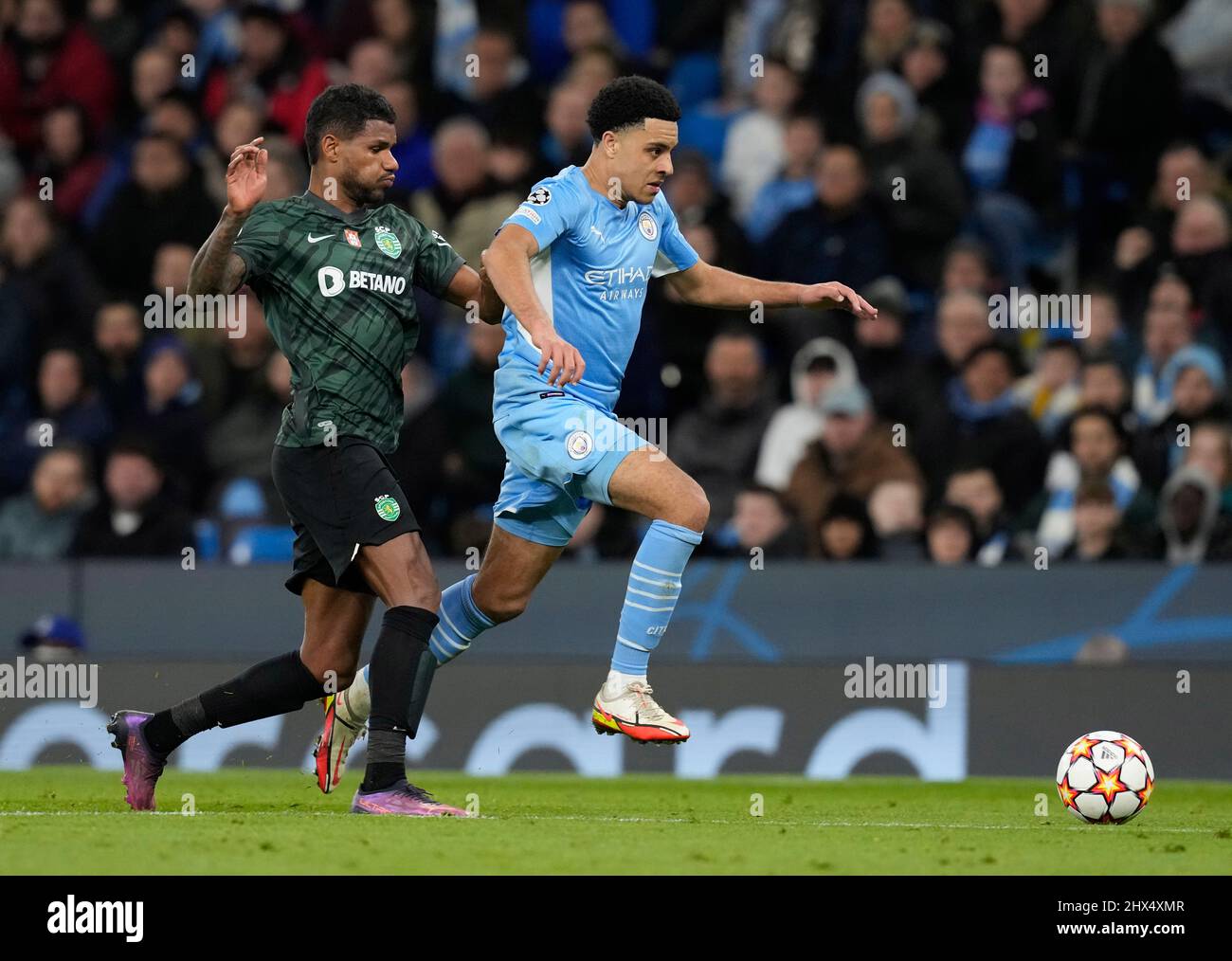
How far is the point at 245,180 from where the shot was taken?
6555mm

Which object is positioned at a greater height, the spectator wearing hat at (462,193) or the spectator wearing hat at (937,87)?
the spectator wearing hat at (937,87)

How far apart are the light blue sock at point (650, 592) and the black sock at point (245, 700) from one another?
1.10 metres

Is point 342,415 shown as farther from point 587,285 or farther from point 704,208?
point 704,208

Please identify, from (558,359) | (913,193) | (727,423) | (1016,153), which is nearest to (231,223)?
(558,359)

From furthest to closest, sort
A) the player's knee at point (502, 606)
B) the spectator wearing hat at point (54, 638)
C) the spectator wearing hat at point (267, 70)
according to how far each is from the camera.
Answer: the spectator wearing hat at point (267, 70) < the spectator wearing hat at point (54, 638) < the player's knee at point (502, 606)

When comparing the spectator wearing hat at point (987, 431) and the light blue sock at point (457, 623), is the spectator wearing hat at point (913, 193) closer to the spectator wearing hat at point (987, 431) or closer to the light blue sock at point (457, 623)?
the spectator wearing hat at point (987, 431)

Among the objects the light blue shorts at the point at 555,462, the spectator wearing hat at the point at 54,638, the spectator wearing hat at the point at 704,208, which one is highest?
the spectator wearing hat at the point at 704,208

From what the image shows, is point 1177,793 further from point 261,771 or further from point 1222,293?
point 261,771

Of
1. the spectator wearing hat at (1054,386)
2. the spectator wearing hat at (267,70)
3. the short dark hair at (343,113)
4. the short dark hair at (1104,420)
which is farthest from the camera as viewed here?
the spectator wearing hat at (267,70)

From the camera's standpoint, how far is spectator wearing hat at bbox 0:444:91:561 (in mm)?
12023

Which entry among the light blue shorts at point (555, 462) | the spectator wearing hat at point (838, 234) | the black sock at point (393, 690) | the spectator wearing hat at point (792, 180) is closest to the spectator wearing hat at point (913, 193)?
the spectator wearing hat at point (838, 234)

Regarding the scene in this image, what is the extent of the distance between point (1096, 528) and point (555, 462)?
16.6ft

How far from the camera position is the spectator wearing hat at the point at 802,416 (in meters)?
11.8
